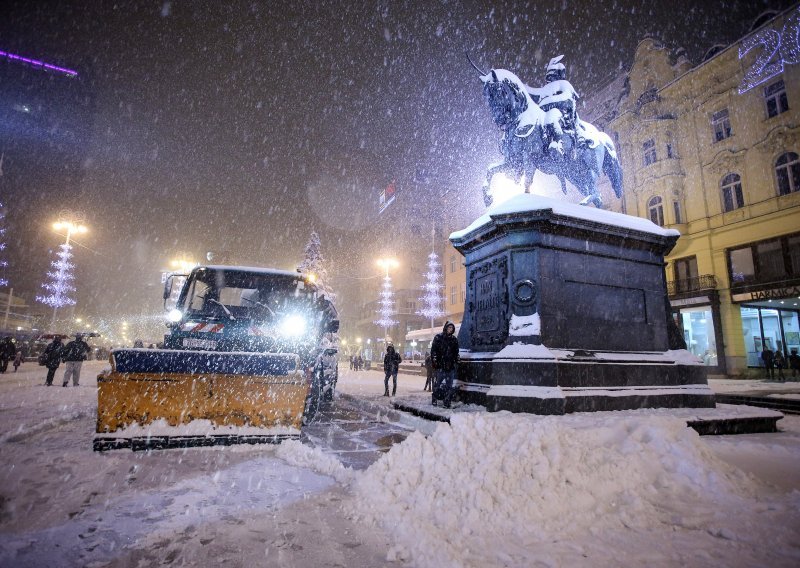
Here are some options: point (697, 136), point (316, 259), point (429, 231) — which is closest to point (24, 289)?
point (316, 259)

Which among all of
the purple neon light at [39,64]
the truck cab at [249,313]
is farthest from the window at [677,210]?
the purple neon light at [39,64]

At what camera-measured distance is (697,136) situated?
24.9 m

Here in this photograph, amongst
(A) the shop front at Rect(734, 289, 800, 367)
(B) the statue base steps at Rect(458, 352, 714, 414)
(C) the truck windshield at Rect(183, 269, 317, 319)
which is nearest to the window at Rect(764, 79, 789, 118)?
(A) the shop front at Rect(734, 289, 800, 367)

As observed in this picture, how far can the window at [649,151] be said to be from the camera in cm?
2675

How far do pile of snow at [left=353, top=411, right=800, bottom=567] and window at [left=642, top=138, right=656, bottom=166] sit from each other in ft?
92.4

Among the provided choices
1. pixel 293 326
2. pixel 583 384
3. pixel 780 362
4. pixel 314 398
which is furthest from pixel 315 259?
pixel 583 384

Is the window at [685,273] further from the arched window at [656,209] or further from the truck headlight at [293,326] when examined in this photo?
the truck headlight at [293,326]

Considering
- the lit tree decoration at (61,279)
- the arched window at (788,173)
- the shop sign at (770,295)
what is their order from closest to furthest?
the shop sign at (770,295)
the arched window at (788,173)
the lit tree decoration at (61,279)

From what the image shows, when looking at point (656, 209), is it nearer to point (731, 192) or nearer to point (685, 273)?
point (731, 192)

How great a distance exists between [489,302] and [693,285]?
75.5ft

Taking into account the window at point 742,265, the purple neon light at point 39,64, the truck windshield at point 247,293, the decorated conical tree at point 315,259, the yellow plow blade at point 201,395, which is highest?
the purple neon light at point 39,64

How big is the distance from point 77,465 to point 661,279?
973 cm

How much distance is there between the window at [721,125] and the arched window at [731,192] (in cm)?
246

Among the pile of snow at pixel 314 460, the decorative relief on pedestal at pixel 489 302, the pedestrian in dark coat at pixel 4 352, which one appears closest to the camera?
the pile of snow at pixel 314 460
